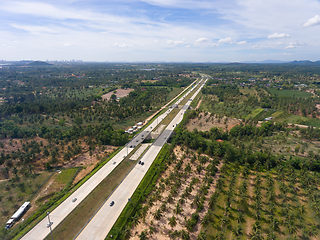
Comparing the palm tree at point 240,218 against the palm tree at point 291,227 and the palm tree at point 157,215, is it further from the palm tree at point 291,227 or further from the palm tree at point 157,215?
the palm tree at point 157,215

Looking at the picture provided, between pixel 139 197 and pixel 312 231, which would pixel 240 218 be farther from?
pixel 139 197

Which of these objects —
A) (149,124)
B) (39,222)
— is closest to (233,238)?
(39,222)

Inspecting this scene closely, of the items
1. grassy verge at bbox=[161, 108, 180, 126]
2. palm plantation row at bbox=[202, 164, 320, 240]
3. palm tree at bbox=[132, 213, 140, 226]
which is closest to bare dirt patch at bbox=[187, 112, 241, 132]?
grassy verge at bbox=[161, 108, 180, 126]

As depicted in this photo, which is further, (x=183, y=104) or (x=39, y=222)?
(x=183, y=104)

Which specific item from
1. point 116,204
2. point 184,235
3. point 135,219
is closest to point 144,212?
point 135,219

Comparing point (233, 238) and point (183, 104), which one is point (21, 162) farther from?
point (183, 104)

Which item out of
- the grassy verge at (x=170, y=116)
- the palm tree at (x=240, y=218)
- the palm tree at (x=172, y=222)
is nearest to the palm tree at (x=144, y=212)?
the palm tree at (x=172, y=222)
